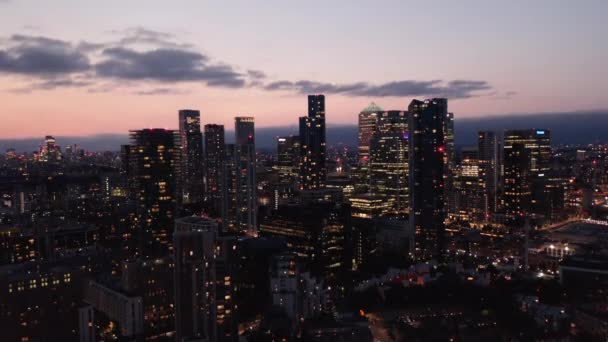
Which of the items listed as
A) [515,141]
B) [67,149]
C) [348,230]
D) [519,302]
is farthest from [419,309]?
[67,149]

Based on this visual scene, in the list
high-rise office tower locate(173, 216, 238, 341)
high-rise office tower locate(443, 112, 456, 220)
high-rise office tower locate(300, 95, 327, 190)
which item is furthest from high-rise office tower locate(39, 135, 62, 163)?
high-rise office tower locate(173, 216, 238, 341)

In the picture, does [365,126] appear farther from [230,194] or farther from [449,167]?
[230,194]

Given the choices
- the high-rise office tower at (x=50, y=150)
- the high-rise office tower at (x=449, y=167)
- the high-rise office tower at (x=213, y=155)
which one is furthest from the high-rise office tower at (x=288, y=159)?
the high-rise office tower at (x=50, y=150)

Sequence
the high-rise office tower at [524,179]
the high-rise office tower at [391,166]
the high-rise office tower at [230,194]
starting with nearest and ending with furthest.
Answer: the high-rise office tower at [230,194], the high-rise office tower at [524,179], the high-rise office tower at [391,166]

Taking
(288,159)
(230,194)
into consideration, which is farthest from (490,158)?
(230,194)

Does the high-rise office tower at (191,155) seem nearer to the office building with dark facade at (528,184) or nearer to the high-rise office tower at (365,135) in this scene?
the high-rise office tower at (365,135)
